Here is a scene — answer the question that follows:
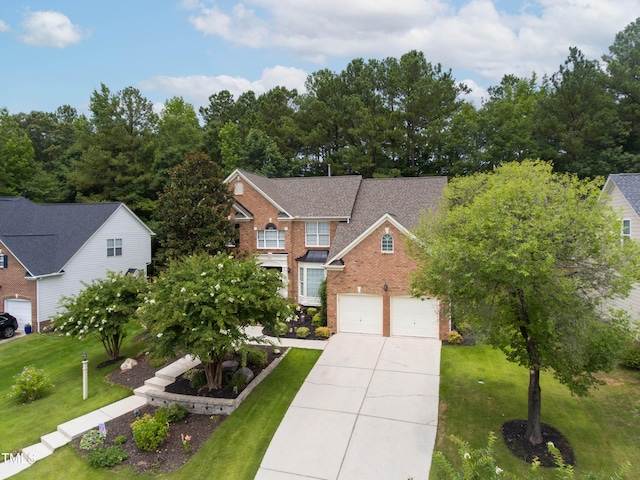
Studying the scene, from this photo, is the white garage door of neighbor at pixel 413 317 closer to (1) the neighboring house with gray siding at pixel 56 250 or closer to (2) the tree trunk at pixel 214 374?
(2) the tree trunk at pixel 214 374

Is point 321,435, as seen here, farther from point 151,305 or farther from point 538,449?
→ point 151,305

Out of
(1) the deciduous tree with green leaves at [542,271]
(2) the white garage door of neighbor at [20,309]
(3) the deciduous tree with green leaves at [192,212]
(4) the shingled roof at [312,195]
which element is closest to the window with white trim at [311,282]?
(4) the shingled roof at [312,195]

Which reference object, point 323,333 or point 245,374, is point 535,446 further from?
point 323,333

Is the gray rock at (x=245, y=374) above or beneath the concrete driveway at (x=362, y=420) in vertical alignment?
above

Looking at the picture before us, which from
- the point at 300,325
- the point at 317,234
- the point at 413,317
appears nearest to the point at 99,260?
the point at 317,234

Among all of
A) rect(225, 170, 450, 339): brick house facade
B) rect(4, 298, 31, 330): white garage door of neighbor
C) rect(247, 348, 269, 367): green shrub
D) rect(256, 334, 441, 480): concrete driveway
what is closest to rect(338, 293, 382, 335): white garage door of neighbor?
rect(225, 170, 450, 339): brick house facade

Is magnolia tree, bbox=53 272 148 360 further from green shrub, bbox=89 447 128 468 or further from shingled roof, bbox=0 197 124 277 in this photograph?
shingled roof, bbox=0 197 124 277
